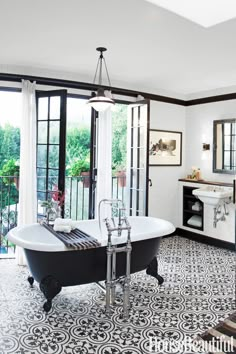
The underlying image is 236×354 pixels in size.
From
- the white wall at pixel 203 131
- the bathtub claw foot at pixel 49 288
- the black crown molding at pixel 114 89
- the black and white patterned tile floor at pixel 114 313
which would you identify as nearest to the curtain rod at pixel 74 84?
the black crown molding at pixel 114 89

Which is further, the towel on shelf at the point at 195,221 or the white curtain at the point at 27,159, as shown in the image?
the towel on shelf at the point at 195,221

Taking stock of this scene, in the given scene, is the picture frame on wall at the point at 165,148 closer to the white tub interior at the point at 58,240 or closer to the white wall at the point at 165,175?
the white wall at the point at 165,175

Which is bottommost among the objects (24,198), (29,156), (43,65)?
(24,198)

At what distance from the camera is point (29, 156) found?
4012 millimetres

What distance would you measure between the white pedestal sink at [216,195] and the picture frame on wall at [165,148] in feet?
2.89

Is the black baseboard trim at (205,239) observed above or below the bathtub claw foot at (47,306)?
above

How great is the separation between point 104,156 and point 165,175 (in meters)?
1.45

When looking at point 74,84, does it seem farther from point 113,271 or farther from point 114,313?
point 114,313

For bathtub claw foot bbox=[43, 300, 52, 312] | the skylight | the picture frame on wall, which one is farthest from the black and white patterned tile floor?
the skylight

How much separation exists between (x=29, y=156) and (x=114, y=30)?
194 centimetres

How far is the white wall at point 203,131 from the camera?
16.5 ft

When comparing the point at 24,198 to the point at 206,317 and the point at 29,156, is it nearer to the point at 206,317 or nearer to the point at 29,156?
the point at 29,156

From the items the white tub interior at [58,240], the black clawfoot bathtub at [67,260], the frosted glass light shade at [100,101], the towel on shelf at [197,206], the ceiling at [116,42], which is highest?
the ceiling at [116,42]

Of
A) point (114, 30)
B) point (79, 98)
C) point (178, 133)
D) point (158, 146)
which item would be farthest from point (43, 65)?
point (178, 133)
